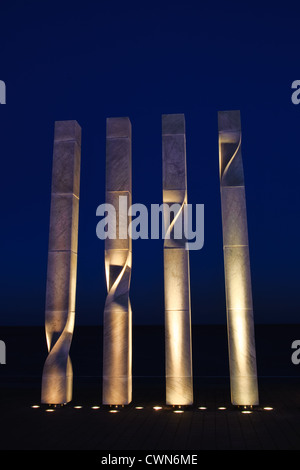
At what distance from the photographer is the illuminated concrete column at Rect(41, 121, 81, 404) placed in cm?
1221

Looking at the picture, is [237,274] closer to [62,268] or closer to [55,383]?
[62,268]

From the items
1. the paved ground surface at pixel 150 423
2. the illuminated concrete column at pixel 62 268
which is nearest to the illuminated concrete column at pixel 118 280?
the paved ground surface at pixel 150 423

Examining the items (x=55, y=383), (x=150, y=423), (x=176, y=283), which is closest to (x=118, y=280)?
(x=176, y=283)

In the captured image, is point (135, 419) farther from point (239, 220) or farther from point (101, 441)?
point (239, 220)

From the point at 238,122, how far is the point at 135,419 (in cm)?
843

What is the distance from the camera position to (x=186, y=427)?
384 inches

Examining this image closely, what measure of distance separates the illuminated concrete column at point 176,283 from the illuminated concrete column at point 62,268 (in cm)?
267

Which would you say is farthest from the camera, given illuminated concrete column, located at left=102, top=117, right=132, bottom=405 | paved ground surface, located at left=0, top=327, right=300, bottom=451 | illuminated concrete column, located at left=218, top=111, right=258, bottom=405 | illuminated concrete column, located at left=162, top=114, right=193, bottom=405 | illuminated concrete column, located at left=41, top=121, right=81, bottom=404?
illuminated concrete column, located at left=41, top=121, right=81, bottom=404

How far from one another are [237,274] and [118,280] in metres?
3.20

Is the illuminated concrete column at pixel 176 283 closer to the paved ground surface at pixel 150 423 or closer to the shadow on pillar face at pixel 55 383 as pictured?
the paved ground surface at pixel 150 423

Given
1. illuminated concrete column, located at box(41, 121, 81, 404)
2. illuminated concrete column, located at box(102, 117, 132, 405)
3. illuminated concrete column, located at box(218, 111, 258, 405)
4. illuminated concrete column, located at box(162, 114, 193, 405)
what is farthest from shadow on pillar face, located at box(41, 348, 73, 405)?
illuminated concrete column, located at box(218, 111, 258, 405)

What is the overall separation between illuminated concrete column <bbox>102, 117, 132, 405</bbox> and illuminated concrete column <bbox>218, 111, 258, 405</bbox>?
2.69m

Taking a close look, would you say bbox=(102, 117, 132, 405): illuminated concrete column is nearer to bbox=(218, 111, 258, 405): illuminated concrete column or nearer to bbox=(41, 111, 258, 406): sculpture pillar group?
bbox=(41, 111, 258, 406): sculpture pillar group
